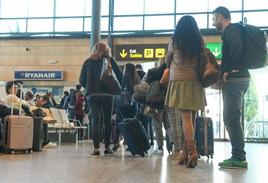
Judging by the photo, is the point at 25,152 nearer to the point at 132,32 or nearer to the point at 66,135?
the point at 66,135

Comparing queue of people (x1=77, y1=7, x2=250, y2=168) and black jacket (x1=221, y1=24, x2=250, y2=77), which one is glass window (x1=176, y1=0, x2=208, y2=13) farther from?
black jacket (x1=221, y1=24, x2=250, y2=77)

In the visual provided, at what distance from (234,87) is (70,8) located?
565 inches

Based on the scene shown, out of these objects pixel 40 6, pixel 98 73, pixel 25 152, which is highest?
pixel 40 6

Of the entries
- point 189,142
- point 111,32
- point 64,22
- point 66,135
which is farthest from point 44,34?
point 189,142

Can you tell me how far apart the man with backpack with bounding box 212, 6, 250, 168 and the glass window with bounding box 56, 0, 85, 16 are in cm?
1391

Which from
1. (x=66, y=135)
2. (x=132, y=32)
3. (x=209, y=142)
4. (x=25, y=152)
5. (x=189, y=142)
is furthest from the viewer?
(x=132, y=32)

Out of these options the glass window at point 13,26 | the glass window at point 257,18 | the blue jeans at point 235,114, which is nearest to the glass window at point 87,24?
the glass window at point 13,26

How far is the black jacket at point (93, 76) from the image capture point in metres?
6.03

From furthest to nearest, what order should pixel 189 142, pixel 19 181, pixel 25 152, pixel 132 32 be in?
pixel 132 32 < pixel 25 152 < pixel 189 142 < pixel 19 181

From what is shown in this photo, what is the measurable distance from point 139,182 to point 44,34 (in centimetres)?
1552

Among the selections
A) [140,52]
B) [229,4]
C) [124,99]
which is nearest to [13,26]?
[140,52]

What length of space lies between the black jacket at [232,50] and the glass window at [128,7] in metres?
13.0

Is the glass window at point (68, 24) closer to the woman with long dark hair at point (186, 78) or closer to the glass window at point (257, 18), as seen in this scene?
the glass window at point (257, 18)

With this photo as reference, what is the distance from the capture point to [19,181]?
130 inches
